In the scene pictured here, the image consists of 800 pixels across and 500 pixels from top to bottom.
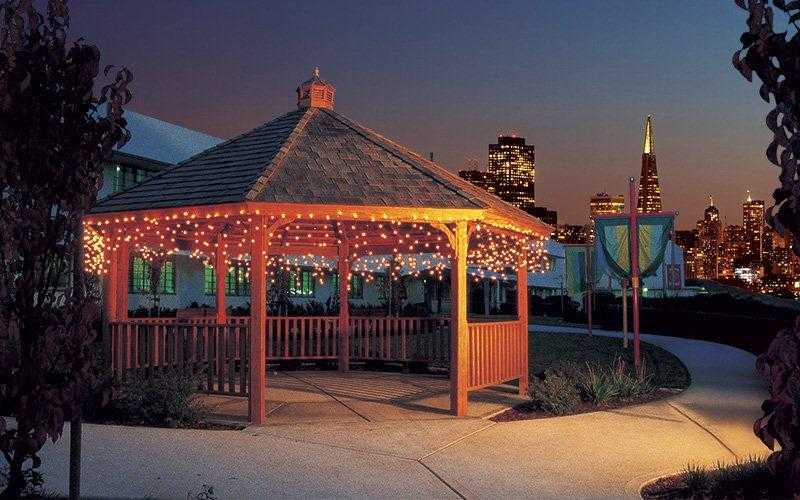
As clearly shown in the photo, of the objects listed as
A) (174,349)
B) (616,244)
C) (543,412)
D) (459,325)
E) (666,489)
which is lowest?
(666,489)

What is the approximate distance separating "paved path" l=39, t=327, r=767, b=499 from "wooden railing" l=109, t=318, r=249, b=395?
174cm

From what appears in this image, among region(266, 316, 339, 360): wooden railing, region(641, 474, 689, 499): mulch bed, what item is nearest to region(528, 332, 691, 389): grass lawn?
region(266, 316, 339, 360): wooden railing

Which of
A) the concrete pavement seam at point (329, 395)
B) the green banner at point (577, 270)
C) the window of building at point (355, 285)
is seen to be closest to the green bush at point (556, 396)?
the concrete pavement seam at point (329, 395)

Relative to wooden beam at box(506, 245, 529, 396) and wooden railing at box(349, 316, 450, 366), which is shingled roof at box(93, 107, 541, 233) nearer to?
wooden beam at box(506, 245, 529, 396)

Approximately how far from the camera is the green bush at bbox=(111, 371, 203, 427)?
1069cm

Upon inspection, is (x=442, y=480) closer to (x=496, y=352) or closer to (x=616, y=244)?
(x=496, y=352)

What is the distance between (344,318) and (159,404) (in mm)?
7156

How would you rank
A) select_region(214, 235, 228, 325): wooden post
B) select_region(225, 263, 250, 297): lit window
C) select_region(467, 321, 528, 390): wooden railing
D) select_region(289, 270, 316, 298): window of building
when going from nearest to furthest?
1. select_region(467, 321, 528, 390): wooden railing
2. select_region(214, 235, 228, 325): wooden post
3. select_region(225, 263, 250, 297): lit window
4. select_region(289, 270, 316, 298): window of building

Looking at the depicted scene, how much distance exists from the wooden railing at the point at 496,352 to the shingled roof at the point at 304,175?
6.17 feet

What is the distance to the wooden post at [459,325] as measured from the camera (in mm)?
11883

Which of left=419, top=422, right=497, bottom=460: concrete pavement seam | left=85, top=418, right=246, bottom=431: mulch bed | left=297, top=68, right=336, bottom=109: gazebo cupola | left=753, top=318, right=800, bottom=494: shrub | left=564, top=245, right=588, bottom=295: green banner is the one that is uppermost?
left=297, top=68, right=336, bottom=109: gazebo cupola

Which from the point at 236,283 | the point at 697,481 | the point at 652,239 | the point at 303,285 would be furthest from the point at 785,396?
the point at 303,285

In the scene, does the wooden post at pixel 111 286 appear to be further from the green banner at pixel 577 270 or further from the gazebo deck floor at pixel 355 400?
the green banner at pixel 577 270

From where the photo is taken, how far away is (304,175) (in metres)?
11.9
